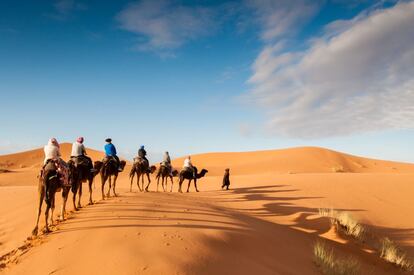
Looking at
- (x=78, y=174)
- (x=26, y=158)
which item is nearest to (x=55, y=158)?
(x=78, y=174)

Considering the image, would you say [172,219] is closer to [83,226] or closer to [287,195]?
[83,226]

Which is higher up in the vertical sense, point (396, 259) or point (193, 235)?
point (193, 235)

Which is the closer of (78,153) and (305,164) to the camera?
(78,153)

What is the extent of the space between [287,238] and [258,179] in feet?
72.0

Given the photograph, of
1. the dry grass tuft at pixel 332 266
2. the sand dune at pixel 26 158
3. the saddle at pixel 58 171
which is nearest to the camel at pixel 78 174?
the saddle at pixel 58 171

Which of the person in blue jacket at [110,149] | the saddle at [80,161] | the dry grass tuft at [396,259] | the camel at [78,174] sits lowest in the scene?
the dry grass tuft at [396,259]

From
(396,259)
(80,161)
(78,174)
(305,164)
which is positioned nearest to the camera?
(396,259)

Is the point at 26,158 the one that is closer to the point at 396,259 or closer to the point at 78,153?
the point at 78,153

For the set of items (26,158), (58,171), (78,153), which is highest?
(26,158)

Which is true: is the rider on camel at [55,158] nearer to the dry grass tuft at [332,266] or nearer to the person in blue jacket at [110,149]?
the person in blue jacket at [110,149]

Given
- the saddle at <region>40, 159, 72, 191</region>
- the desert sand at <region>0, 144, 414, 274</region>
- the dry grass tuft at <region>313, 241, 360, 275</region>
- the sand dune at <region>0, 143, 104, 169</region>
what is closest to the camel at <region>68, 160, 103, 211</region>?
the desert sand at <region>0, 144, 414, 274</region>

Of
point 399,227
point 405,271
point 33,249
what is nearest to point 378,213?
point 399,227

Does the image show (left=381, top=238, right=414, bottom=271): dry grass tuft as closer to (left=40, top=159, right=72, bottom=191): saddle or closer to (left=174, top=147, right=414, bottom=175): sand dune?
(left=40, top=159, right=72, bottom=191): saddle

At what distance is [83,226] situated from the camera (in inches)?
→ 368
